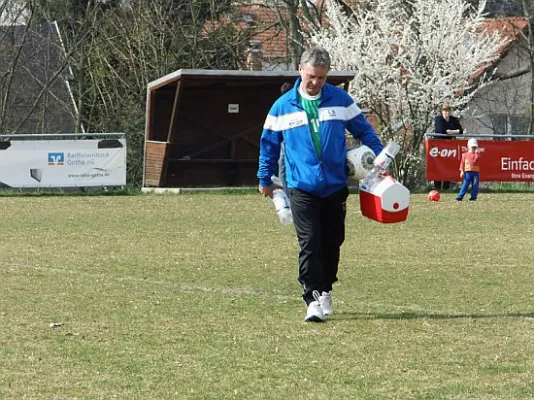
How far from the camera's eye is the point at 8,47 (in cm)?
4156

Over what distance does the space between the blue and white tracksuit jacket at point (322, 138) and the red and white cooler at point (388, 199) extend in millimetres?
274

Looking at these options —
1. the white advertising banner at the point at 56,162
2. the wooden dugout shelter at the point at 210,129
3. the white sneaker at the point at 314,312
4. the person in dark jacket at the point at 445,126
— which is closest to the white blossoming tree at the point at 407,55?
the person in dark jacket at the point at 445,126

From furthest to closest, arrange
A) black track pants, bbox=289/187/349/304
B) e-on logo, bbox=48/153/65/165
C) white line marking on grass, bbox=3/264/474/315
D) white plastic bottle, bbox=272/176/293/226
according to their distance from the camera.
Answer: e-on logo, bbox=48/153/65/165 → white line marking on grass, bbox=3/264/474/315 → white plastic bottle, bbox=272/176/293/226 → black track pants, bbox=289/187/349/304

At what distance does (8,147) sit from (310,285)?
17866mm

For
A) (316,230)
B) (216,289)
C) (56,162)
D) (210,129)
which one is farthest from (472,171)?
(316,230)

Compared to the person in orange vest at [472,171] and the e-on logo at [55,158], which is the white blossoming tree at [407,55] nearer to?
the person in orange vest at [472,171]

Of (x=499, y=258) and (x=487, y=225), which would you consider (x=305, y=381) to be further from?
(x=487, y=225)

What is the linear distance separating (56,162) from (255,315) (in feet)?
57.9

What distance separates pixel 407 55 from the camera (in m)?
36.9

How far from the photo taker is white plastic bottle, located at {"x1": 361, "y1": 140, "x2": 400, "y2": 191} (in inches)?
358

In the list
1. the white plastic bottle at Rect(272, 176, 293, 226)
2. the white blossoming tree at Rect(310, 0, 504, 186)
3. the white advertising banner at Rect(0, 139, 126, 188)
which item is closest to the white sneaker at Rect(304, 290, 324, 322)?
the white plastic bottle at Rect(272, 176, 293, 226)

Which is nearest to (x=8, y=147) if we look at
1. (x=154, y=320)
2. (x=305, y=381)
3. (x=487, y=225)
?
(x=487, y=225)

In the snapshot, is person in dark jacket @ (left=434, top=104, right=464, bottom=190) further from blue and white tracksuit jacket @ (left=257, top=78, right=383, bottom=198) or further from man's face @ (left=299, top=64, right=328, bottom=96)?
man's face @ (left=299, top=64, right=328, bottom=96)

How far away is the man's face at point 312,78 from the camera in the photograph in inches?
348
